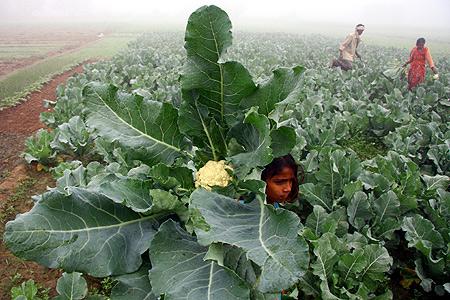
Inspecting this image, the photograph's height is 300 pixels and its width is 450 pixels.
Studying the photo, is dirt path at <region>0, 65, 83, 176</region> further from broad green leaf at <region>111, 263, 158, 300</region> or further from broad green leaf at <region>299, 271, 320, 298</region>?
broad green leaf at <region>111, 263, 158, 300</region>

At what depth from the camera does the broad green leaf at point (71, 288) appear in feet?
8.80

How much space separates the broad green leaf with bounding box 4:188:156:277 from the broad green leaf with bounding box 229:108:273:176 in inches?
17.1

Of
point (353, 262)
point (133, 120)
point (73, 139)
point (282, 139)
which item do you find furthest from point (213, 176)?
point (73, 139)

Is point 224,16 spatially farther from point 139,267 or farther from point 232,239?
point 139,267

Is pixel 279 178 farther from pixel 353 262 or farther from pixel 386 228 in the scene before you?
pixel 386 228

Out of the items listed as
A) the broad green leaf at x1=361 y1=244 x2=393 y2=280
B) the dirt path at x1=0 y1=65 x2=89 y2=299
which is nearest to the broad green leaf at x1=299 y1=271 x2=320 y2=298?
the broad green leaf at x1=361 y1=244 x2=393 y2=280

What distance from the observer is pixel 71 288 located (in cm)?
269

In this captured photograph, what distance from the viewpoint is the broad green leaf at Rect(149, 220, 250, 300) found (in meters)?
1.32

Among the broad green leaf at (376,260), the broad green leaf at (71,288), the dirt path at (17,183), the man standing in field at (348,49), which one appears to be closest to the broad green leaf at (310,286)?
the broad green leaf at (376,260)

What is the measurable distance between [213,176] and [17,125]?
8.18 m

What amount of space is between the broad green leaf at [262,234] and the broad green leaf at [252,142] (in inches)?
6.0

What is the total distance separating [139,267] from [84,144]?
4.57 metres

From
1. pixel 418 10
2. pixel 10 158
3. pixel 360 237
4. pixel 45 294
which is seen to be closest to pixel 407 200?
pixel 360 237

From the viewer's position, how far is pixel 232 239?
49.9 inches
